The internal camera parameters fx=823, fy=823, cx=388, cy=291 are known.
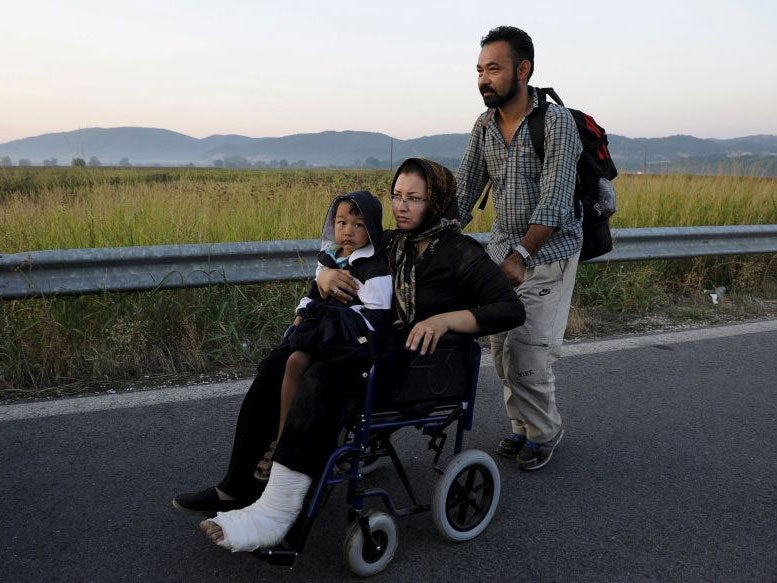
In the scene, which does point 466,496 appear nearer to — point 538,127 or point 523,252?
point 523,252

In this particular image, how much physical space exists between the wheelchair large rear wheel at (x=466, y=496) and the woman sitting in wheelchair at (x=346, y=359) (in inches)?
19.9

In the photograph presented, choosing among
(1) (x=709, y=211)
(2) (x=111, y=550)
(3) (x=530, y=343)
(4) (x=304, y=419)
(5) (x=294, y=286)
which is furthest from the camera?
(1) (x=709, y=211)

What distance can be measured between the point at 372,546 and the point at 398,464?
13.6 inches

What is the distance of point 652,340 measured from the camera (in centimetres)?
588

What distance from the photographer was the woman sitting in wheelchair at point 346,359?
2.60 meters

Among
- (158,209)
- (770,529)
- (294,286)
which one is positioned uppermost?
(158,209)

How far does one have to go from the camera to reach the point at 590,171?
3.56m

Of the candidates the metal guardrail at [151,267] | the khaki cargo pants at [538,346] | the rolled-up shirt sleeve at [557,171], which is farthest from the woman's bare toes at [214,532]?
the metal guardrail at [151,267]

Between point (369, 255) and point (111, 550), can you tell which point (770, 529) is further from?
point (111, 550)

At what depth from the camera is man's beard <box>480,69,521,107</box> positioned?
344cm

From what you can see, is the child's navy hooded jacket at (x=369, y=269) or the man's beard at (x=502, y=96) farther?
the man's beard at (x=502, y=96)

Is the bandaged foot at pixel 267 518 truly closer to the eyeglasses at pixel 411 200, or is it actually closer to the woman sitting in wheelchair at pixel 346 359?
the woman sitting in wheelchair at pixel 346 359

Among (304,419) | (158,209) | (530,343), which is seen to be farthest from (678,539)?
(158,209)

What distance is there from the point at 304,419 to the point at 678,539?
59.9 inches
